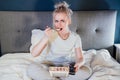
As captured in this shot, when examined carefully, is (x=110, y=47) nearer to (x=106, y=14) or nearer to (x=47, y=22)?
(x=106, y=14)

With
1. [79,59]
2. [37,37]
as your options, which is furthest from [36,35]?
[79,59]

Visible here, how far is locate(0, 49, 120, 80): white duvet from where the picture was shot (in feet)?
6.41

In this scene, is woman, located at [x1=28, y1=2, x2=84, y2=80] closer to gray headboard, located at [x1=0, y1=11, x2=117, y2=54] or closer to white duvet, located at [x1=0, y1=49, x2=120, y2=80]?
white duvet, located at [x1=0, y1=49, x2=120, y2=80]

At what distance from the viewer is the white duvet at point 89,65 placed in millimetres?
1954

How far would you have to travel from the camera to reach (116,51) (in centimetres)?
285

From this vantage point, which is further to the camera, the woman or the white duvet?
the woman

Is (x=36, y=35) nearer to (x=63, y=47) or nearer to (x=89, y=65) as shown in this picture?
(x=63, y=47)

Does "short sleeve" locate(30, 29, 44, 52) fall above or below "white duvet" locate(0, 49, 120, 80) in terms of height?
above

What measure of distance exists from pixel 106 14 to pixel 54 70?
1.31 meters

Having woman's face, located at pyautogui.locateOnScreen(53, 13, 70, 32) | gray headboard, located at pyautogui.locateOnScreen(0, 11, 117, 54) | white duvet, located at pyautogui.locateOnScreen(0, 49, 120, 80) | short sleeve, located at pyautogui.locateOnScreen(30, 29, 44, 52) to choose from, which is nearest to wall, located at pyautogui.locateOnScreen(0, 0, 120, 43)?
gray headboard, located at pyautogui.locateOnScreen(0, 11, 117, 54)

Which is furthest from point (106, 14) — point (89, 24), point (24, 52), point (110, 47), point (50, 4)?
point (24, 52)

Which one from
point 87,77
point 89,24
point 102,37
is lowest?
point 87,77

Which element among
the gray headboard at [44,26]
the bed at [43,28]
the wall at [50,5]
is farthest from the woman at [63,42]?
the wall at [50,5]

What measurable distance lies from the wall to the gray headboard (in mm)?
151
